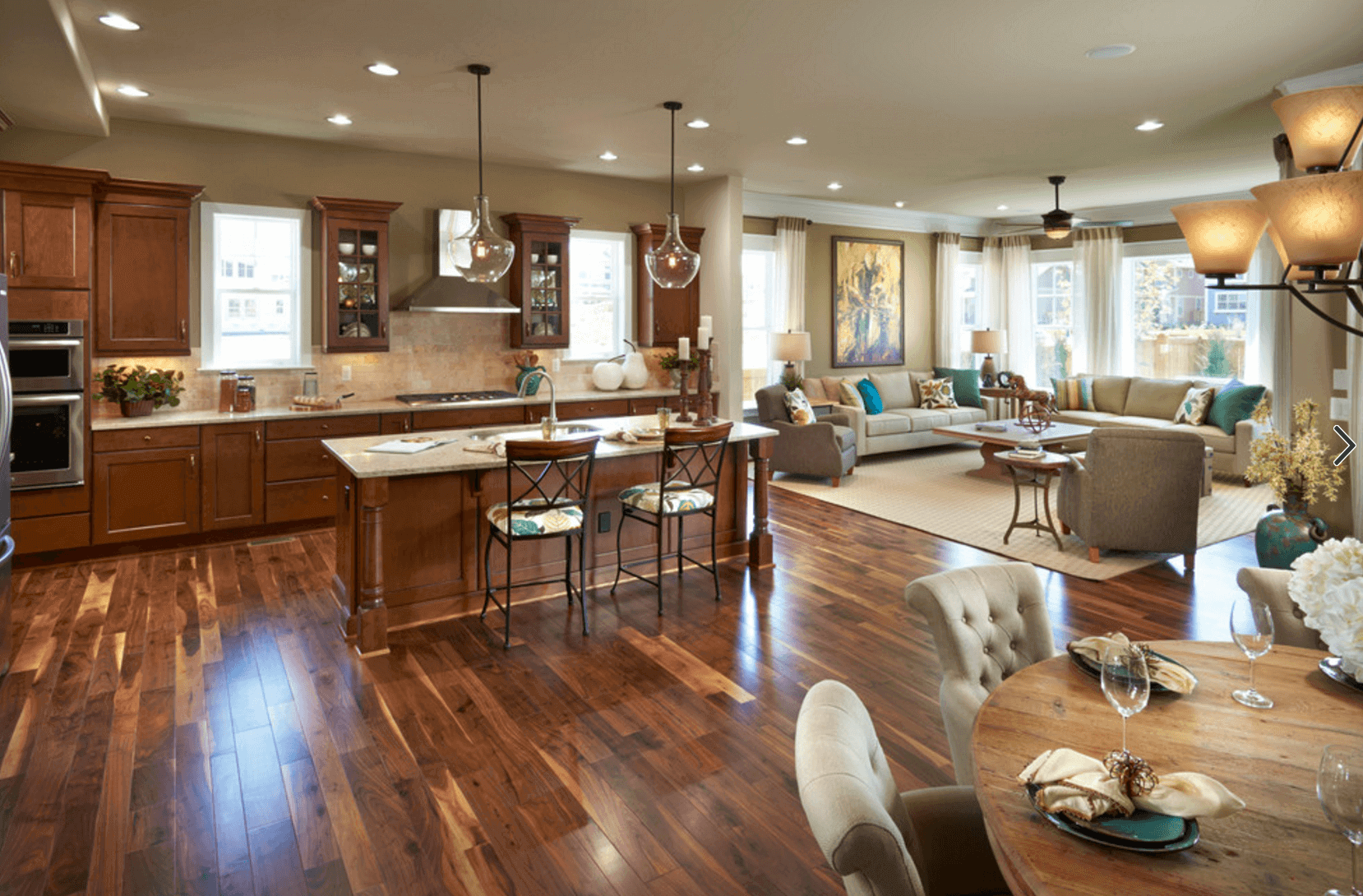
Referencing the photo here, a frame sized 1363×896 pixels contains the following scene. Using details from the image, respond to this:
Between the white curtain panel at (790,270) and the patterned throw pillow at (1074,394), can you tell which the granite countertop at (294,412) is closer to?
the white curtain panel at (790,270)

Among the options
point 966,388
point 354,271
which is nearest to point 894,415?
point 966,388

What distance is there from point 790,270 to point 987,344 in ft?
9.16

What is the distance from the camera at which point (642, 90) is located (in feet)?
15.8

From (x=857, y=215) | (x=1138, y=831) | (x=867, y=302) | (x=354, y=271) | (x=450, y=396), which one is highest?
(x=857, y=215)

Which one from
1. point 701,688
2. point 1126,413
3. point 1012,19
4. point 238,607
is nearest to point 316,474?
point 238,607

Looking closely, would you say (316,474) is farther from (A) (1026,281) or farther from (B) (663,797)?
(A) (1026,281)

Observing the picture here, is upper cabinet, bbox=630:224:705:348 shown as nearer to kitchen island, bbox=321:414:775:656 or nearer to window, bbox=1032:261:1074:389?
kitchen island, bbox=321:414:775:656

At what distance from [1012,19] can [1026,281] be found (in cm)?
767

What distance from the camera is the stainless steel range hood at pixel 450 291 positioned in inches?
251

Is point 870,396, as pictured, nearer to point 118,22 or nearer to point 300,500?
point 300,500

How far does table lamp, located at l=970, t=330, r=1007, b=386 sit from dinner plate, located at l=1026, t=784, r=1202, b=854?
31.1 ft

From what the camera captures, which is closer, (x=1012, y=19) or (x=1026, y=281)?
(x=1012, y=19)

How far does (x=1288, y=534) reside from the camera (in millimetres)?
4547

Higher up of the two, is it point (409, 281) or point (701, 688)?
point (409, 281)
